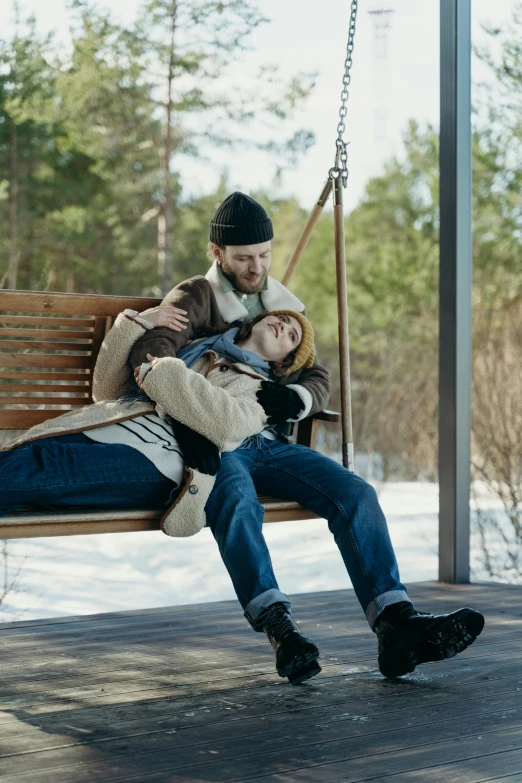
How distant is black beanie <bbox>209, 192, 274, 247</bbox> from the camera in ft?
8.93

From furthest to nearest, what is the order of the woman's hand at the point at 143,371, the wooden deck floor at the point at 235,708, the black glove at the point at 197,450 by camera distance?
the woman's hand at the point at 143,371
the black glove at the point at 197,450
the wooden deck floor at the point at 235,708

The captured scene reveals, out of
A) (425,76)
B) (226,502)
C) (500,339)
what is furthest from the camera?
(425,76)

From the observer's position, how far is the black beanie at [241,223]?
8.93ft

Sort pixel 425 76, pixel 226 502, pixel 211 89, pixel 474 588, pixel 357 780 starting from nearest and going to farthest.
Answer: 1. pixel 357 780
2. pixel 226 502
3. pixel 474 588
4. pixel 211 89
5. pixel 425 76

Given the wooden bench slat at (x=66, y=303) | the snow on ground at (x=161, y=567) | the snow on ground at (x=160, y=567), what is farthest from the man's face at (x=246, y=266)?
the snow on ground at (x=161, y=567)

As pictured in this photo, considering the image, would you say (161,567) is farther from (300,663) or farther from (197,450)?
(300,663)

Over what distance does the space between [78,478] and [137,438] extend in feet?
0.59

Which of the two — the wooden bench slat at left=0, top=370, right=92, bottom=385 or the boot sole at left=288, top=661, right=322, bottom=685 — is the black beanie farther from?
the boot sole at left=288, top=661, right=322, bottom=685

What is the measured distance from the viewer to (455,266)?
11.6ft

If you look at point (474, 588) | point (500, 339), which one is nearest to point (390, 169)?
point (500, 339)

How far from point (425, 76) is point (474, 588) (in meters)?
10.4

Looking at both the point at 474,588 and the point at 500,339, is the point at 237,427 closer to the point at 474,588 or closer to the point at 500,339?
the point at 474,588

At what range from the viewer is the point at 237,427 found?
2342mm

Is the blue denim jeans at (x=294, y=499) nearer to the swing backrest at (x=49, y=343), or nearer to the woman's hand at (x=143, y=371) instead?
the woman's hand at (x=143, y=371)
